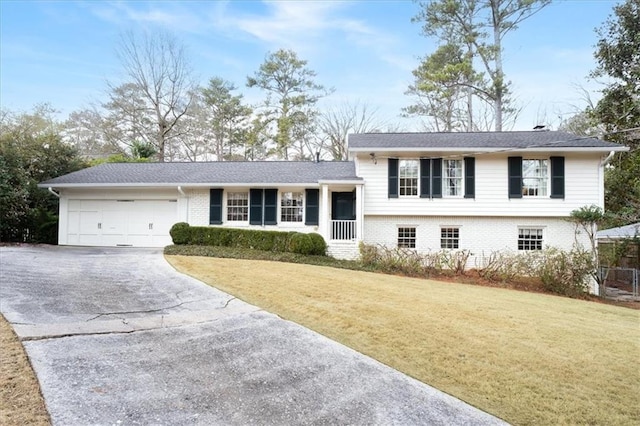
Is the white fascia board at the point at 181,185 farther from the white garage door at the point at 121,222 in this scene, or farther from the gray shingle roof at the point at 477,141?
the gray shingle roof at the point at 477,141

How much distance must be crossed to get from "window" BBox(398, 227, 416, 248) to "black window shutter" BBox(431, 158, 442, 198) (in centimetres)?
155

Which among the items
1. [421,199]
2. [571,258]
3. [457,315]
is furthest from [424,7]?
[457,315]

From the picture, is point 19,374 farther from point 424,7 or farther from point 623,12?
point 424,7

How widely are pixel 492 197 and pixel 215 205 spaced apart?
1050 cm

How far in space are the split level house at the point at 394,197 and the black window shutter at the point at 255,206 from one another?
4 cm

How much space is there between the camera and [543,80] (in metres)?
20.3

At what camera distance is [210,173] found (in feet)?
51.1

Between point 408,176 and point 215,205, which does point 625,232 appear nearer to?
point 408,176

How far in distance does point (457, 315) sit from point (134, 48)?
2636 cm

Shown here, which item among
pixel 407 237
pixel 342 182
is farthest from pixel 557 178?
pixel 342 182

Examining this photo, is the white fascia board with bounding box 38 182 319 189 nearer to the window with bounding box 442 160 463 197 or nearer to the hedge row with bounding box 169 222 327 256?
the hedge row with bounding box 169 222 327 256

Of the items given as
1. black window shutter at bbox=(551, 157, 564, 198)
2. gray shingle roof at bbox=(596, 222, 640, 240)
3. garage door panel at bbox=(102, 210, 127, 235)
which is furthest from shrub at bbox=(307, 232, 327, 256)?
gray shingle roof at bbox=(596, 222, 640, 240)

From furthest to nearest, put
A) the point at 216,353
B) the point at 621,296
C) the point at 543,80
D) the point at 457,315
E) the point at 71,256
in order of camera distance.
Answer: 1. the point at 543,80
2. the point at 621,296
3. the point at 71,256
4. the point at 457,315
5. the point at 216,353

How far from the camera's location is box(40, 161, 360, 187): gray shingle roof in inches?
565
